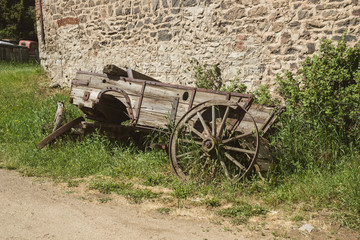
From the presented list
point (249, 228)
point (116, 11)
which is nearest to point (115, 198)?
point (249, 228)

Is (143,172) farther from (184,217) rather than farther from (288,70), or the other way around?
(288,70)

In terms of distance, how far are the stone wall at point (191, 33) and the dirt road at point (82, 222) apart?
3.67 meters

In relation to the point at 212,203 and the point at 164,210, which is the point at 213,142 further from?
the point at 164,210

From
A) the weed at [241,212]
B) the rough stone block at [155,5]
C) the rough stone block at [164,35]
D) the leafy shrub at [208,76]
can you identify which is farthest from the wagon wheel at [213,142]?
the rough stone block at [155,5]

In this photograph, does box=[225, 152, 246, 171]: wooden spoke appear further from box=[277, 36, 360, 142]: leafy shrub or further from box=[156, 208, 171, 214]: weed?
box=[277, 36, 360, 142]: leafy shrub

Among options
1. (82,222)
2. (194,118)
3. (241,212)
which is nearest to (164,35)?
(194,118)

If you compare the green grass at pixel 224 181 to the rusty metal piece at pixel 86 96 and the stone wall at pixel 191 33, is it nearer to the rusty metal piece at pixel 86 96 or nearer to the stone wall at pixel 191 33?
the rusty metal piece at pixel 86 96

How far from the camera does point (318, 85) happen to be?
5414mm

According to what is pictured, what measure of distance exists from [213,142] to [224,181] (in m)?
0.50

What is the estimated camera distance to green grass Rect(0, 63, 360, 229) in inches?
160

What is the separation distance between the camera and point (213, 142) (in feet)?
15.0

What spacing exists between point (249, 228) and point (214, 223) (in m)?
0.36

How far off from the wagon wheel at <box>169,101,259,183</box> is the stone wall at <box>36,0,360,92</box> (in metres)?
2.03

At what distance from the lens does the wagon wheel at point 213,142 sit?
4615 mm
